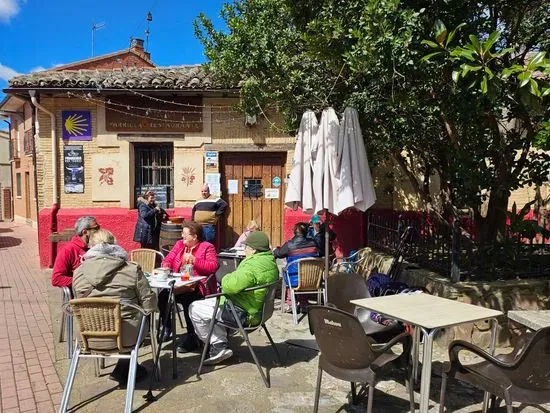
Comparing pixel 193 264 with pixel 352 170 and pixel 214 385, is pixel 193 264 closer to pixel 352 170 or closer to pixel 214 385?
pixel 214 385

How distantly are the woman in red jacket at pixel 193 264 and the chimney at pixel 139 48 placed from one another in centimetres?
1969

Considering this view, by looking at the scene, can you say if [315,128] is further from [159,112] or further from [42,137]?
[42,137]

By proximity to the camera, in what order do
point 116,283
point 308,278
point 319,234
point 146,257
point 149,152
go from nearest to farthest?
point 116,283, point 308,278, point 146,257, point 319,234, point 149,152

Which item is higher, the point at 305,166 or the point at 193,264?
the point at 305,166

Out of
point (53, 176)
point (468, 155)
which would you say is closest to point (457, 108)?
point (468, 155)

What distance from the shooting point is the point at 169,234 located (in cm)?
804

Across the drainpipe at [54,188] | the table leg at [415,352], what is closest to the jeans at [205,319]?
the table leg at [415,352]

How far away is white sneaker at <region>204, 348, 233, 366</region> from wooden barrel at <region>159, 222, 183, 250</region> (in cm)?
374

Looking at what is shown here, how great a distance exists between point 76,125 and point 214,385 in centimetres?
680

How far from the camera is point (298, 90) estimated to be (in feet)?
20.7

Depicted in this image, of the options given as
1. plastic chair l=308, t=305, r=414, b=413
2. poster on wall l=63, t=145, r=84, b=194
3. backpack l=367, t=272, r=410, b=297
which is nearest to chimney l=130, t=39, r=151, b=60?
poster on wall l=63, t=145, r=84, b=194

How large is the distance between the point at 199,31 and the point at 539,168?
16.4 feet

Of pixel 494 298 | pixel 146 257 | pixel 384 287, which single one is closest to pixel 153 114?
pixel 146 257

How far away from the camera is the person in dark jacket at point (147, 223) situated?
26.4 ft
